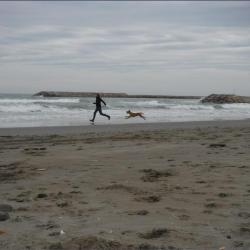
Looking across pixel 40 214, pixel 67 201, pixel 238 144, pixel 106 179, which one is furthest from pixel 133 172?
pixel 238 144

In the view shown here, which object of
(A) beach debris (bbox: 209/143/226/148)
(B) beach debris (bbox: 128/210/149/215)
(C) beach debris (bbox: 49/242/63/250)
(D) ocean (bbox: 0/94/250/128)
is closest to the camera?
(C) beach debris (bbox: 49/242/63/250)

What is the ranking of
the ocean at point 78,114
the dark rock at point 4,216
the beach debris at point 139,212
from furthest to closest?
the ocean at point 78,114
the beach debris at point 139,212
the dark rock at point 4,216

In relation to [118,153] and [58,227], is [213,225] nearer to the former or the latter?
[58,227]

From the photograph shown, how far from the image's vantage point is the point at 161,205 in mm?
5562

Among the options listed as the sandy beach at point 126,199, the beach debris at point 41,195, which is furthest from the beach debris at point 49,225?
the beach debris at point 41,195

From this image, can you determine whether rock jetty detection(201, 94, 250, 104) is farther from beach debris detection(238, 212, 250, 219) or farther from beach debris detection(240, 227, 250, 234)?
beach debris detection(240, 227, 250, 234)

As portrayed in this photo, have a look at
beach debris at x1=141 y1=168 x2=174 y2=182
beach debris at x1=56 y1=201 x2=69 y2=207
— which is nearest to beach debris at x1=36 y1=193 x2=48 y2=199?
beach debris at x1=56 y1=201 x2=69 y2=207

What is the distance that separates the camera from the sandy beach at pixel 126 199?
14.4ft

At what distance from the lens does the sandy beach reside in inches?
173

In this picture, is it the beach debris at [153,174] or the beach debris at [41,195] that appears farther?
the beach debris at [153,174]

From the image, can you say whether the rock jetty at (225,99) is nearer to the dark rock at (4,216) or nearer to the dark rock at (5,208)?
the dark rock at (5,208)

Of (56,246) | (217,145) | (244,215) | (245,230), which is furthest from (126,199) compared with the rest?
(217,145)

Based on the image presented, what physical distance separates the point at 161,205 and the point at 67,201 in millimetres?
1130

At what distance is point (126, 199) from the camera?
588cm
